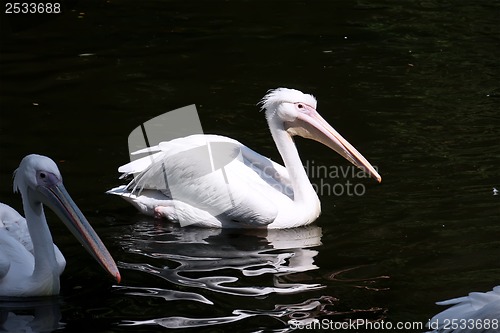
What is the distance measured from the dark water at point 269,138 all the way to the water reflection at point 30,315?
0.05 feet

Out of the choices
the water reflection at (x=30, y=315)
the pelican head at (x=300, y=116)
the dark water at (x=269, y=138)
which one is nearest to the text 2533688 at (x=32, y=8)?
the dark water at (x=269, y=138)

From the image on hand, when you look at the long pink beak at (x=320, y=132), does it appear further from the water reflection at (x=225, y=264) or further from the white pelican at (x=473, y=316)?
the white pelican at (x=473, y=316)

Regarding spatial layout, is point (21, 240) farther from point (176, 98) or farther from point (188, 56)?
point (188, 56)

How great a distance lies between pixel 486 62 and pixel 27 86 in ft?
14.8

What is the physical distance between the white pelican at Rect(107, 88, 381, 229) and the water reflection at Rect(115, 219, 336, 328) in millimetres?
122

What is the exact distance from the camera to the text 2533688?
11977mm

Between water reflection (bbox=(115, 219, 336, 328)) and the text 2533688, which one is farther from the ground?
the text 2533688

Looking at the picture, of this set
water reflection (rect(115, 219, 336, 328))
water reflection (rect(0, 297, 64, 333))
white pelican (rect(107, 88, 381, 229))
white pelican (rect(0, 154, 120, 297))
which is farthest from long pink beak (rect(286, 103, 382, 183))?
water reflection (rect(0, 297, 64, 333))

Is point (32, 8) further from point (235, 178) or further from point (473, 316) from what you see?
point (473, 316)

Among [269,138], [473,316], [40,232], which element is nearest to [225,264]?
[40,232]

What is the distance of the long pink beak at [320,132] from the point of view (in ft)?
22.9

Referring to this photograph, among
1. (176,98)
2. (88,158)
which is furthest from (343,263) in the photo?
(176,98)

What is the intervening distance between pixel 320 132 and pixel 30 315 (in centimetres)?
255

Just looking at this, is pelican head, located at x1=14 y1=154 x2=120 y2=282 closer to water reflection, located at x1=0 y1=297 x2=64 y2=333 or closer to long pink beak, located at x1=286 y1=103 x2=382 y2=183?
water reflection, located at x1=0 y1=297 x2=64 y2=333
